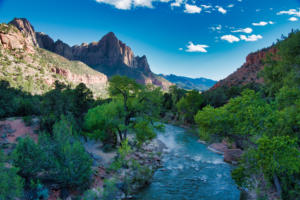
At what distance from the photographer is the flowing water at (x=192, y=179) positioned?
12422 mm

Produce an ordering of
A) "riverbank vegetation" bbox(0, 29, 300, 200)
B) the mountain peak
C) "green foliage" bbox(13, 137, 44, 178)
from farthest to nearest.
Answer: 1. the mountain peak
2. "green foliage" bbox(13, 137, 44, 178)
3. "riverbank vegetation" bbox(0, 29, 300, 200)

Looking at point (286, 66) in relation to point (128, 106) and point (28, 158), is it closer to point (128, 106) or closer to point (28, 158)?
point (128, 106)

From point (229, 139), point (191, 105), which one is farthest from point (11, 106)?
point (191, 105)

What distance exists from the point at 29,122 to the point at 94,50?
640 ft

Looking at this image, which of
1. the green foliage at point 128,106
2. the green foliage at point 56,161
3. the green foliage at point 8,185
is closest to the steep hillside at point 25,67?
the green foliage at point 128,106

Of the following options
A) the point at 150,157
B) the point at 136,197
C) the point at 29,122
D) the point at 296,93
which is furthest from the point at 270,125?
the point at 29,122

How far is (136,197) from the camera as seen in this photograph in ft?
38.9

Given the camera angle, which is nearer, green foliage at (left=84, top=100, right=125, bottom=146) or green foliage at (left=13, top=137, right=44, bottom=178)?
green foliage at (left=13, top=137, right=44, bottom=178)

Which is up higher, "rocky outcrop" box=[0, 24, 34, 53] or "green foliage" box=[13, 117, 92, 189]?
"rocky outcrop" box=[0, 24, 34, 53]

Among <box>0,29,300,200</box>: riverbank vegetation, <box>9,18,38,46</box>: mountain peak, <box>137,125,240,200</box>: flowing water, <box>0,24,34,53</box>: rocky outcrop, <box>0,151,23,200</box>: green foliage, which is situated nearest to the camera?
<box>0,151,23,200</box>: green foliage

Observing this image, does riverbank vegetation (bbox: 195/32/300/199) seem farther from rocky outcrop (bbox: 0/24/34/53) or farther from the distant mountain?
the distant mountain

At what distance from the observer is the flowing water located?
1242cm

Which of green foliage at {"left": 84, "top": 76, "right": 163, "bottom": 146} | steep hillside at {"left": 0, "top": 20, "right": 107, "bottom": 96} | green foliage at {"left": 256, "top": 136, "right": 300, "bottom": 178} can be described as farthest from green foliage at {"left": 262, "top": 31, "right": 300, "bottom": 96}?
steep hillside at {"left": 0, "top": 20, "right": 107, "bottom": 96}

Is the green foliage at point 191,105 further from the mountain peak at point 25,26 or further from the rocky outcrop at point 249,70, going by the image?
the mountain peak at point 25,26
